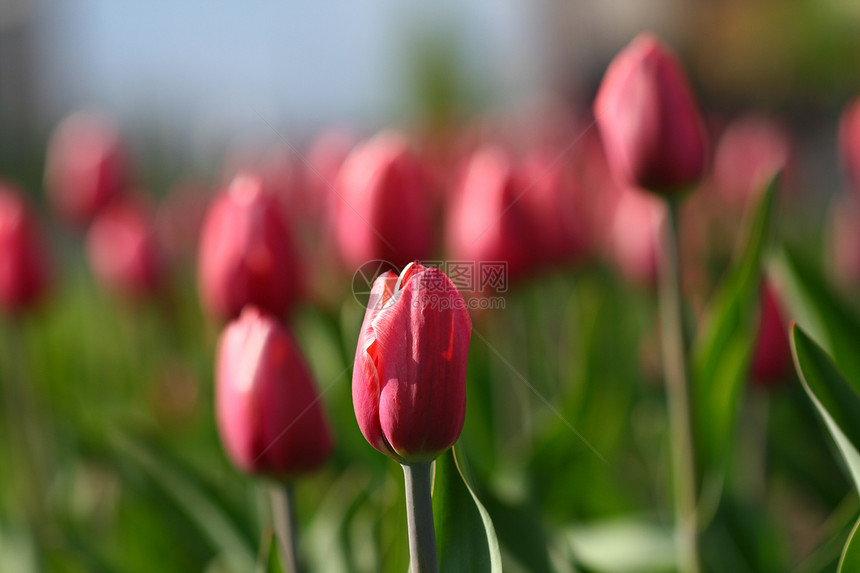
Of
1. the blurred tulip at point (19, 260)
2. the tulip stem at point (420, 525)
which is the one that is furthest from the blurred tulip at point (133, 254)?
the tulip stem at point (420, 525)

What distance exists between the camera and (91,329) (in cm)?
180

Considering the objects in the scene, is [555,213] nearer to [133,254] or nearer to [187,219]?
[133,254]

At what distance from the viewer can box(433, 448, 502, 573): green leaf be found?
39 cm

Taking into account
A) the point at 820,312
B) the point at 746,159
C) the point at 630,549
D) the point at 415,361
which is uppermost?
the point at 415,361

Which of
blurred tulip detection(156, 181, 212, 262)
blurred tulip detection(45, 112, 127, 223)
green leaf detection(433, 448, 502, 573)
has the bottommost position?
blurred tulip detection(156, 181, 212, 262)

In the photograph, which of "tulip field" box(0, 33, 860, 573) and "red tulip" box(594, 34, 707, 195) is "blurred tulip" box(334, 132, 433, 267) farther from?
"red tulip" box(594, 34, 707, 195)

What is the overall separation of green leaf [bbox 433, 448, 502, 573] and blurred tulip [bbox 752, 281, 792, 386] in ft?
1.45

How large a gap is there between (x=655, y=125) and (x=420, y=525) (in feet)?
1.17

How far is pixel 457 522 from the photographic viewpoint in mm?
396

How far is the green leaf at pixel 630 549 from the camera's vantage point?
66 cm

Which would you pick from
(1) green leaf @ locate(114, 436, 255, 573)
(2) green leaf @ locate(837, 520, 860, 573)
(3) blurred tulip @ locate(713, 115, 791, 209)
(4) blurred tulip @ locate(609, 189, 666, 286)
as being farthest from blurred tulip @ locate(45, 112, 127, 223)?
(2) green leaf @ locate(837, 520, 860, 573)

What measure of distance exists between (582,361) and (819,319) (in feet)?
0.73

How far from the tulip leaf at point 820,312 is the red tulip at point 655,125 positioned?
136mm

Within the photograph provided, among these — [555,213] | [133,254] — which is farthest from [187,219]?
[555,213]
